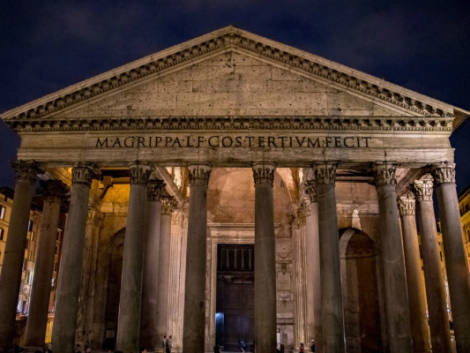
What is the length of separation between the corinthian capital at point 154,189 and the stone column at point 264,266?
500cm

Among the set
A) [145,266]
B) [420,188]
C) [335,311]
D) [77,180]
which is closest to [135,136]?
[77,180]

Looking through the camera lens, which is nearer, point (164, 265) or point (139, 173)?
point (139, 173)

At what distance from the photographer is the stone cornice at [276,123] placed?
15.7 metres

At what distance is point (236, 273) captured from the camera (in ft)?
76.2

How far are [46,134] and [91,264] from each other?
334 inches

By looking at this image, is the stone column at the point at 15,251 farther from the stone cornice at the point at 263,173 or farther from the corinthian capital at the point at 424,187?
the corinthian capital at the point at 424,187

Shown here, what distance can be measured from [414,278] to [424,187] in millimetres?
3779

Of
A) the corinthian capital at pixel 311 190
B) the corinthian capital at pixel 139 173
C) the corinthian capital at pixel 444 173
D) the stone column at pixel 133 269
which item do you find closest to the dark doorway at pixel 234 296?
the corinthian capital at pixel 311 190

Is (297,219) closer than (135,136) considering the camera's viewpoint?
No

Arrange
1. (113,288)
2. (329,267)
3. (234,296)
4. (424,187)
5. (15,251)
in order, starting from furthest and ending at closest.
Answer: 1. (234,296)
2. (113,288)
3. (424,187)
4. (15,251)
5. (329,267)

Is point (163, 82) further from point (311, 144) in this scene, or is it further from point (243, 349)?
point (243, 349)

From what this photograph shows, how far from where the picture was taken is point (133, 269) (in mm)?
14922

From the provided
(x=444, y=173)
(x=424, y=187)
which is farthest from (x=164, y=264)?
(x=444, y=173)

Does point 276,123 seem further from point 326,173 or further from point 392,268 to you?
point 392,268
